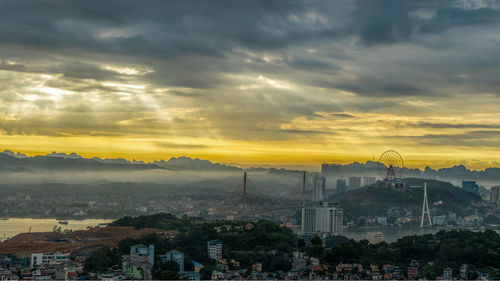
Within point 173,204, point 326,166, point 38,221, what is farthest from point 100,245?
point 326,166

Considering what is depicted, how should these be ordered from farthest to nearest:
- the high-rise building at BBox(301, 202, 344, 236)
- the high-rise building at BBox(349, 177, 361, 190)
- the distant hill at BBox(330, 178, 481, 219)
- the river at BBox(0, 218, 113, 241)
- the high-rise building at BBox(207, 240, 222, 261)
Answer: the high-rise building at BBox(349, 177, 361, 190) < the distant hill at BBox(330, 178, 481, 219) < the high-rise building at BBox(301, 202, 344, 236) < the river at BBox(0, 218, 113, 241) < the high-rise building at BBox(207, 240, 222, 261)

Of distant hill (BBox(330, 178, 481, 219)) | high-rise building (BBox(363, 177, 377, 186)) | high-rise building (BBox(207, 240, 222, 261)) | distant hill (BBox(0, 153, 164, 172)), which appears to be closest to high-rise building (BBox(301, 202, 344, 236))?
distant hill (BBox(330, 178, 481, 219))

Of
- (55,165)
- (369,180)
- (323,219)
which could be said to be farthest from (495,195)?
(55,165)

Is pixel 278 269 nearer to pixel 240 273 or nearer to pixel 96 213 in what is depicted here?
pixel 240 273

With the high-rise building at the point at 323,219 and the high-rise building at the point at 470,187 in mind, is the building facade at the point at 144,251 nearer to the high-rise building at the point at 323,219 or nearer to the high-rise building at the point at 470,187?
the high-rise building at the point at 323,219

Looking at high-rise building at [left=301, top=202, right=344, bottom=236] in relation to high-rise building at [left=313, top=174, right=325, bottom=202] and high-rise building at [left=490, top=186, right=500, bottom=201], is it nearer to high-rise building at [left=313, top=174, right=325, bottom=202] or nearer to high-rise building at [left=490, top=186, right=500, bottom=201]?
high-rise building at [left=313, top=174, right=325, bottom=202]

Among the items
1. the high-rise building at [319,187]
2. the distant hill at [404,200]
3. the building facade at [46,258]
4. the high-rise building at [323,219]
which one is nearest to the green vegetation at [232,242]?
the building facade at [46,258]

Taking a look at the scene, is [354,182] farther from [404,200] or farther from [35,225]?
[35,225]
